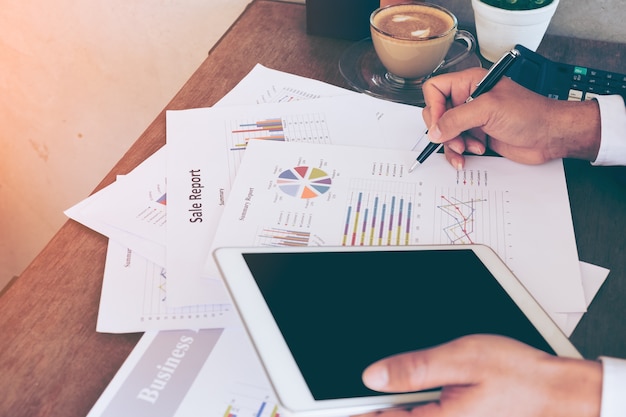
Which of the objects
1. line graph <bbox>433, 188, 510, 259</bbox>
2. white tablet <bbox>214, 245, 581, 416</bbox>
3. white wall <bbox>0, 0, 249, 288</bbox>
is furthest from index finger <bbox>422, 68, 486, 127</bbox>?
white wall <bbox>0, 0, 249, 288</bbox>

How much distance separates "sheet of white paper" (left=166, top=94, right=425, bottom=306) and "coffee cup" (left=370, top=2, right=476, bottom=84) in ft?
0.21

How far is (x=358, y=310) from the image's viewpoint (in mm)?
501

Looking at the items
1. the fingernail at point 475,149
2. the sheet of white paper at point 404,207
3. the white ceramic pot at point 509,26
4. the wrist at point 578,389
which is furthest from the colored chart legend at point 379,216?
the white ceramic pot at point 509,26

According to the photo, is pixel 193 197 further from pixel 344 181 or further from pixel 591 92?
pixel 591 92

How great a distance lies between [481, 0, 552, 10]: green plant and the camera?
0.82 m

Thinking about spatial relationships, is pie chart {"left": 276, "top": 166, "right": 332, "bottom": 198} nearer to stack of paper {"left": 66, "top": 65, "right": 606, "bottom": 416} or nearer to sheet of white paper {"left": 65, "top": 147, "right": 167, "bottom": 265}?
stack of paper {"left": 66, "top": 65, "right": 606, "bottom": 416}

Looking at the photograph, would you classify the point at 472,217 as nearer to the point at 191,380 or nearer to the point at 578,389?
the point at 578,389

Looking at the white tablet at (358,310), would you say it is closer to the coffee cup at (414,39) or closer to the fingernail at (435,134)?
the fingernail at (435,134)

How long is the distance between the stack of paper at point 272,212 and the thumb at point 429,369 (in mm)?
103

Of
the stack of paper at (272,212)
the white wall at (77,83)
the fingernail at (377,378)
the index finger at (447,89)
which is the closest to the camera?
the fingernail at (377,378)

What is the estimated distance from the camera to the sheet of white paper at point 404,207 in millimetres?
605

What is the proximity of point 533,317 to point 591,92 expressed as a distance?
1.33ft

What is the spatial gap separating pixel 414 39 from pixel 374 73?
106mm

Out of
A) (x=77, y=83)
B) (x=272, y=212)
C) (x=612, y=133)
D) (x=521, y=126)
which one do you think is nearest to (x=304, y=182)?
(x=272, y=212)
